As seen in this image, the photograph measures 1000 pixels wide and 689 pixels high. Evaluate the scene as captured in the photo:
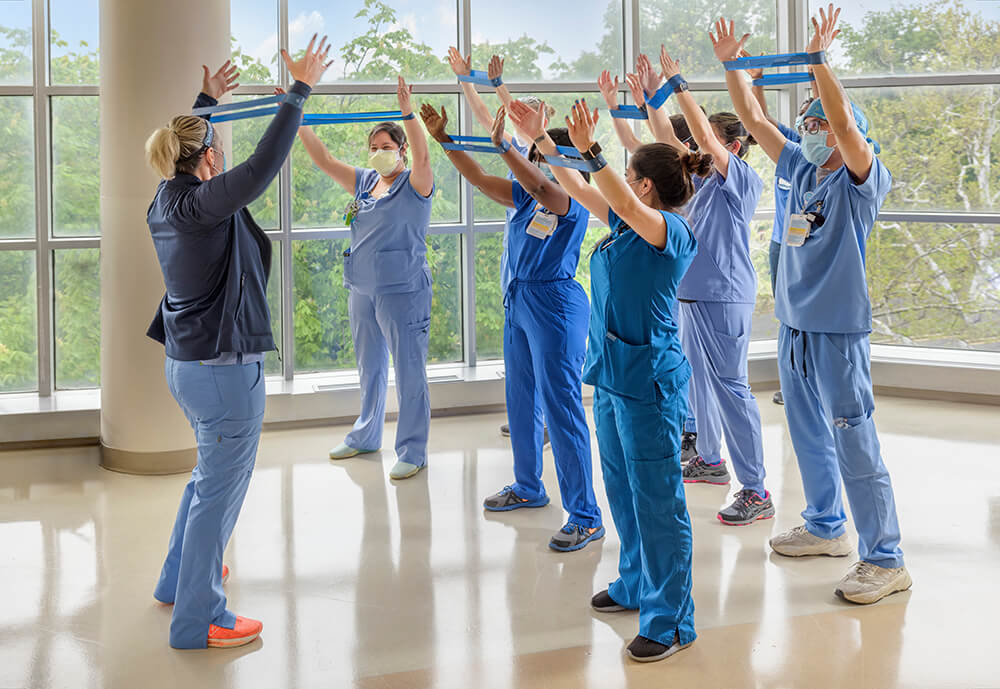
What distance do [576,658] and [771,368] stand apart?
433 cm

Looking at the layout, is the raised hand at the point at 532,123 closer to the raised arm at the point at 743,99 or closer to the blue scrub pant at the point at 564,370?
the raised arm at the point at 743,99

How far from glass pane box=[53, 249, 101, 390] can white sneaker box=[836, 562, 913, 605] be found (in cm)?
438

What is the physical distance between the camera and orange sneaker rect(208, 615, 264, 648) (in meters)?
3.10

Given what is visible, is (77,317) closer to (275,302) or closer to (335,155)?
(275,302)

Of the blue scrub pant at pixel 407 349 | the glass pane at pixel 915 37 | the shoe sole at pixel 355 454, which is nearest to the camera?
the blue scrub pant at pixel 407 349

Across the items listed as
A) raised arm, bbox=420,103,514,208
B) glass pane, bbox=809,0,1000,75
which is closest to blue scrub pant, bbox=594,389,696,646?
raised arm, bbox=420,103,514,208

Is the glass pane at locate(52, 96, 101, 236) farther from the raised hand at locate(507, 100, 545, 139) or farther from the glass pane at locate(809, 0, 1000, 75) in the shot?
the glass pane at locate(809, 0, 1000, 75)

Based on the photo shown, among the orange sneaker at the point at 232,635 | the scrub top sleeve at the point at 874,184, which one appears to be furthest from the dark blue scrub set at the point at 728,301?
the orange sneaker at the point at 232,635

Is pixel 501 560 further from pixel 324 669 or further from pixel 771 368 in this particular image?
pixel 771 368

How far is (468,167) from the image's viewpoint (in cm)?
401

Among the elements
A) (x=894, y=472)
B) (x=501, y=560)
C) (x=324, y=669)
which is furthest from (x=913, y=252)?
(x=324, y=669)

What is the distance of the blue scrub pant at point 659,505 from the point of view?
296 cm

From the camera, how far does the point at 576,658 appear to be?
3.02 metres

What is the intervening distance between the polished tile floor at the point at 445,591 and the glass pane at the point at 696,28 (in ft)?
10.1
